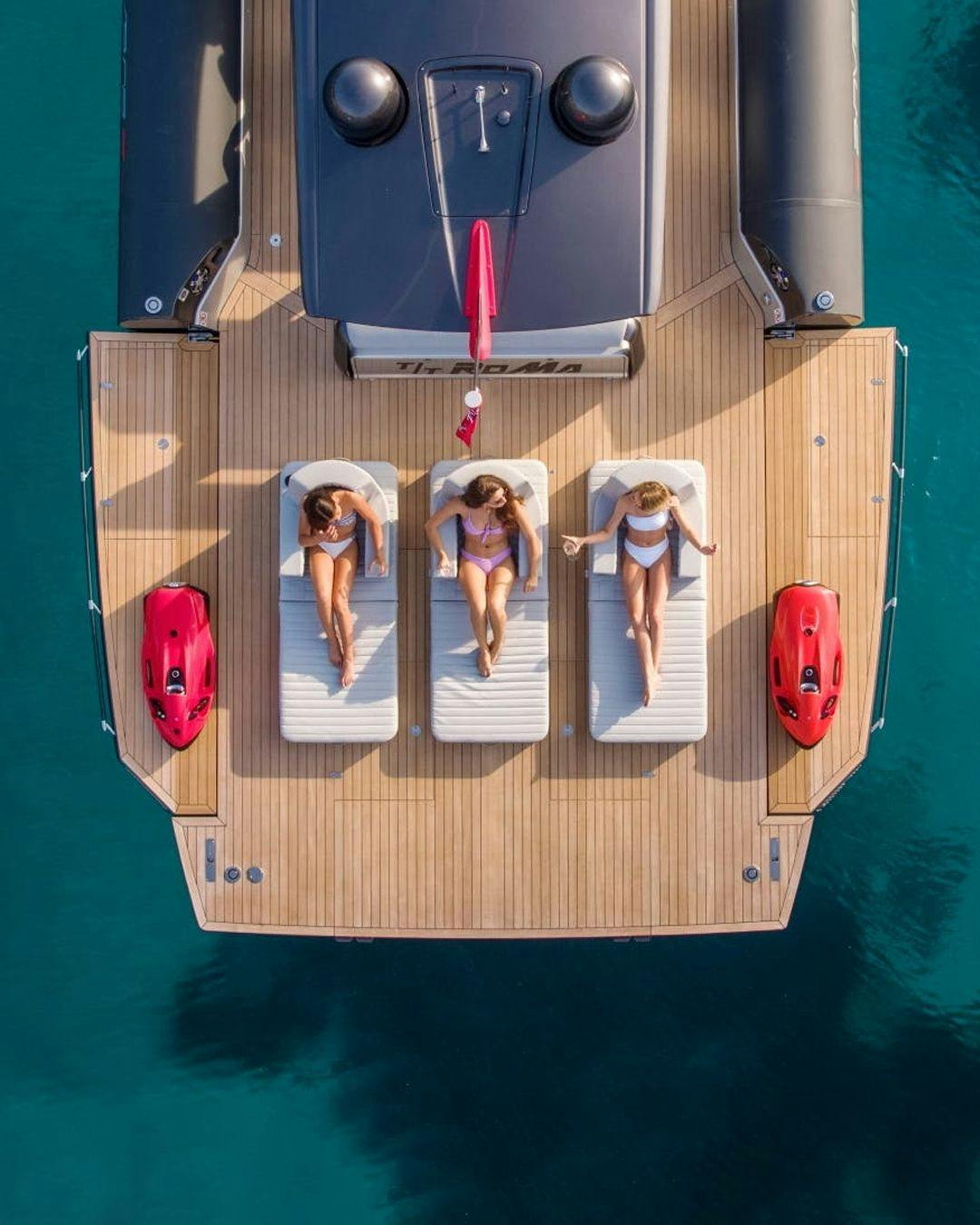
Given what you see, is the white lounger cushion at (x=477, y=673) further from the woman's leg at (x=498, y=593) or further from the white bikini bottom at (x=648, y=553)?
the white bikini bottom at (x=648, y=553)

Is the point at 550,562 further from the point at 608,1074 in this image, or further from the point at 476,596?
the point at 608,1074

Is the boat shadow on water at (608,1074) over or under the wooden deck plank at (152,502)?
under

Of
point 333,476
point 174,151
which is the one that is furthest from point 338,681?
point 174,151

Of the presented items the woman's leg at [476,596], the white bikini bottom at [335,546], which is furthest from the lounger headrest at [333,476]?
the woman's leg at [476,596]

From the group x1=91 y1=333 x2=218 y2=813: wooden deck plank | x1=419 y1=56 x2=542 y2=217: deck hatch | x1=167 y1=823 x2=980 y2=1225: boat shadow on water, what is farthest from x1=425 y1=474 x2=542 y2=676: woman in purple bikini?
x1=167 y1=823 x2=980 y2=1225: boat shadow on water

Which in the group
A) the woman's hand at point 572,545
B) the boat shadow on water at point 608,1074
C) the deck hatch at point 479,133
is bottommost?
the boat shadow on water at point 608,1074

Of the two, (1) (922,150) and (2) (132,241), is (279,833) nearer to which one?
(2) (132,241)

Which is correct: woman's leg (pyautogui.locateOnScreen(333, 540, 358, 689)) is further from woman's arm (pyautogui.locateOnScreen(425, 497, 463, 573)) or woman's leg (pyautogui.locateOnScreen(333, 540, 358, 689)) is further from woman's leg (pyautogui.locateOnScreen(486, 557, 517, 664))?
woman's leg (pyautogui.locateOnScreen(486, 557, 517, 664))
